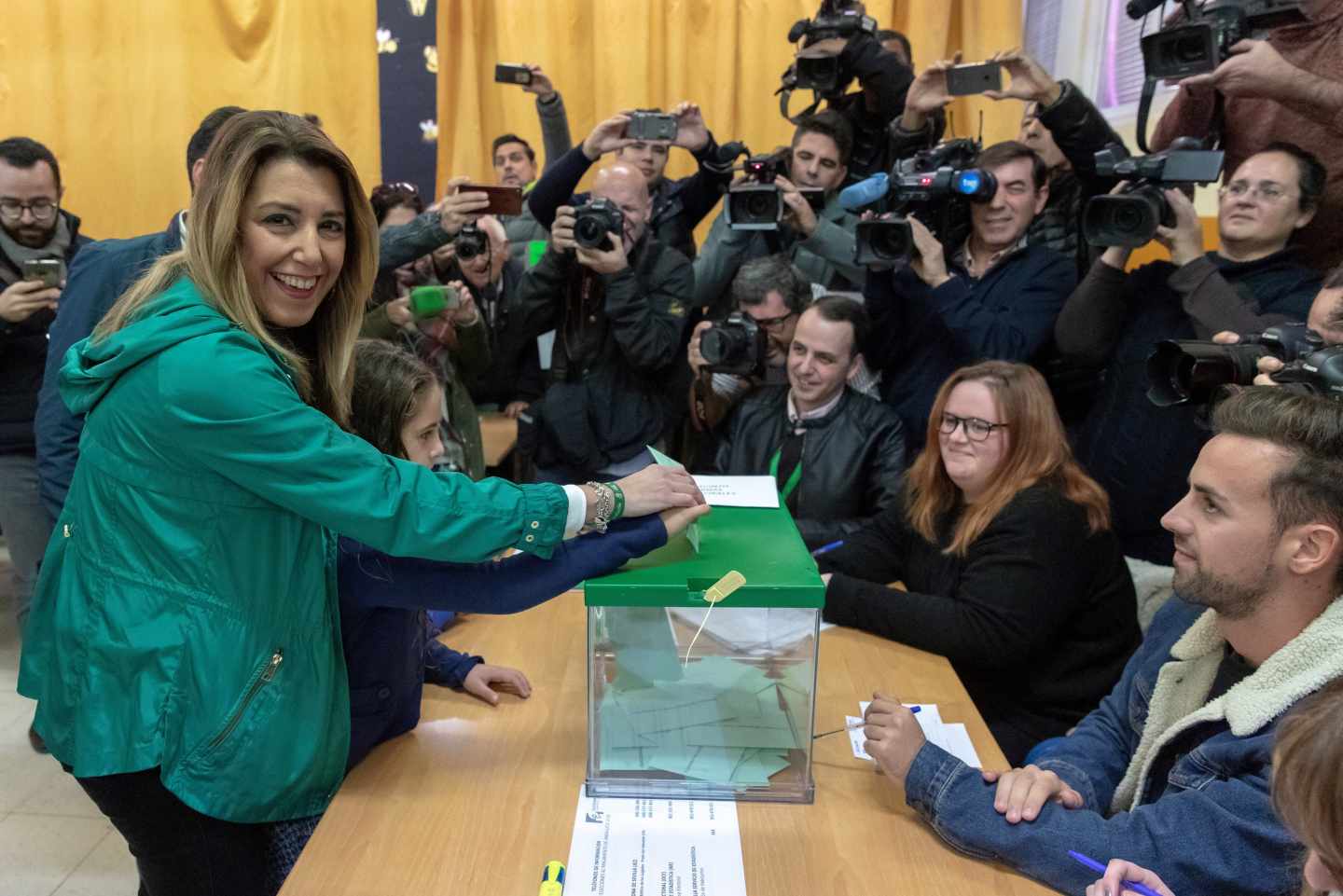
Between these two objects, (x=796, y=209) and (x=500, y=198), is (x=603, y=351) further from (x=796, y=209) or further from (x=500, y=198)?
(x=796, y=209)

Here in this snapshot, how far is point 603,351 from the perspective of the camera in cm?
300

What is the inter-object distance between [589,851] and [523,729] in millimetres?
325

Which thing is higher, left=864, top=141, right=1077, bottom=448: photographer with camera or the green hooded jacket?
left=864, top=141, right=1077, bottom=448: photographer with camera

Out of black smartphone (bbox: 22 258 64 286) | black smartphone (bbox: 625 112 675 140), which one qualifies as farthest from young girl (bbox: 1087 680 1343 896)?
black smartphone (bbox: 22 258 64 286)

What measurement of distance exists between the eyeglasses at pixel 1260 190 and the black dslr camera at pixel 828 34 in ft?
4.18

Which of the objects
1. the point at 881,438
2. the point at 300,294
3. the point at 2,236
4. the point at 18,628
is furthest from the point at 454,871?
the point at 18,628

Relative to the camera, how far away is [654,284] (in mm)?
2967

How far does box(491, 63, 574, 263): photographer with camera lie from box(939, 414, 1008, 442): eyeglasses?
1.91 metres

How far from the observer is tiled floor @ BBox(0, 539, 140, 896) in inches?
Answer: 88.4

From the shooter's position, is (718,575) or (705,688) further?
(705,688)

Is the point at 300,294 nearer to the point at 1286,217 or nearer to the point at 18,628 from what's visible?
the point at 1286,217

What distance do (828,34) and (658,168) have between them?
679 millimetres

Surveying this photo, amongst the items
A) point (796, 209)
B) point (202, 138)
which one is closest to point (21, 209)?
point (202, 138)

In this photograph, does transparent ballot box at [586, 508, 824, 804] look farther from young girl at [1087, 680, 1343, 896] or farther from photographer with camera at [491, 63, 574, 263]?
photographer with camera at [491, 63, 574, 263]
